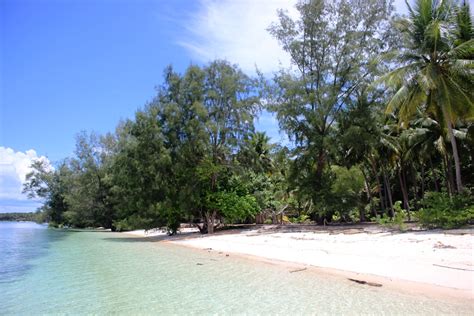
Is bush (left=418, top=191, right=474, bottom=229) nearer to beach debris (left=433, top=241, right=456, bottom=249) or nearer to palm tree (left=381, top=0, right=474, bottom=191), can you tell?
palm tree (left=381, top=0, right=474, bottom=191)

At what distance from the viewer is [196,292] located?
836 cm

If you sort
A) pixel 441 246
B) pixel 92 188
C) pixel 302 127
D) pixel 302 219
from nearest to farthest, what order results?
pixel 441 246 → pixel 302 127 → pixel 302 219 → pixel 92 188

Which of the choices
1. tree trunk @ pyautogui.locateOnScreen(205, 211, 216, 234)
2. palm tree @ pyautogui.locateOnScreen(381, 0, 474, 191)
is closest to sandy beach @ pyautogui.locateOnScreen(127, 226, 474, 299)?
palm tree @ pyautogui.locateOnScreen(381, 0, 474, 191)

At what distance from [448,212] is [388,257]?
522 centimetres

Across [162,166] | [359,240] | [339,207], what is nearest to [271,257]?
[359,240]

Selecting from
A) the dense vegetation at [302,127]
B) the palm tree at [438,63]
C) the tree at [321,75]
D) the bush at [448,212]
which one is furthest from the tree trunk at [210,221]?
the bush at [448,212]

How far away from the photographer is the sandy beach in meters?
8.00

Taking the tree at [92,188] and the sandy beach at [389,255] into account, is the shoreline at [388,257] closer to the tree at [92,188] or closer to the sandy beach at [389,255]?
the sandy beach at [389,255]

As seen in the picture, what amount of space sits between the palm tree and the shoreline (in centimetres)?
546

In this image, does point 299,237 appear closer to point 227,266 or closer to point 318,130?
point 227,266

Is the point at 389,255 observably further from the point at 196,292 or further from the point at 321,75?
the point at 321,75

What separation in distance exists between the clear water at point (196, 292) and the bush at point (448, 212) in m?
7.12

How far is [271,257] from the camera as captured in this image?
1338 cm

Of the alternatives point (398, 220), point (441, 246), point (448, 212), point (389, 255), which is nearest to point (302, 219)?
point (398, 220)
